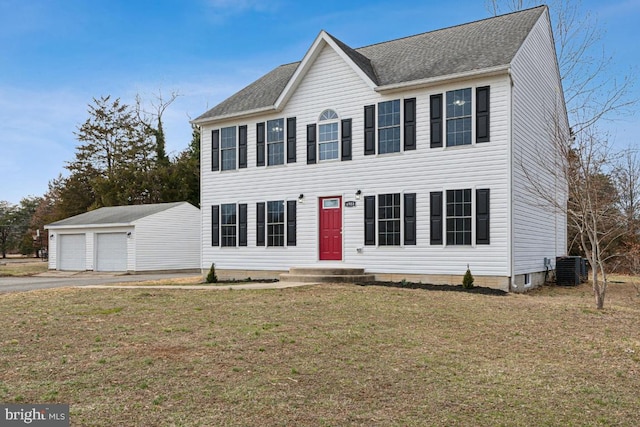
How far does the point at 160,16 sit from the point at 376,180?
29.4 ft

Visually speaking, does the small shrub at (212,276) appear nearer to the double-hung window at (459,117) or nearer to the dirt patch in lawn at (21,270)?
the double-hung window at (459,117)

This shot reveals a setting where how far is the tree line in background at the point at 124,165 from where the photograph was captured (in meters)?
42.3

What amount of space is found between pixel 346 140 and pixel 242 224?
497cm

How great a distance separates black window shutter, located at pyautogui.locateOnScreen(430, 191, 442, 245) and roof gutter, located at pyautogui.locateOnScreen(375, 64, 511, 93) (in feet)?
10.2

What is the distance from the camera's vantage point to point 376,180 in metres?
16.1

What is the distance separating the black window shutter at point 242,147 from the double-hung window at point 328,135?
10.2 feet

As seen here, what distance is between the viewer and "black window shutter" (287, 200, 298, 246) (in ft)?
58.1

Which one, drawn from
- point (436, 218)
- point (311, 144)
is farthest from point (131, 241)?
point (436, 218)

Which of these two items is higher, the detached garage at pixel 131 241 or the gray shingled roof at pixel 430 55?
the gray shingled roof at pixel 430 55

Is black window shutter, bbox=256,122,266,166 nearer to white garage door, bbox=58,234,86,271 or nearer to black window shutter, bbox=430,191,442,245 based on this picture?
black window shutter, bbox=430,191,442,245

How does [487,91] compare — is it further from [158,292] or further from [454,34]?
[158,292]

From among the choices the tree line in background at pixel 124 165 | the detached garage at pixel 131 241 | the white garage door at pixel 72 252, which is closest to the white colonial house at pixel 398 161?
the detached garage at pixel 131 241

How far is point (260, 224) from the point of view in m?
18.5

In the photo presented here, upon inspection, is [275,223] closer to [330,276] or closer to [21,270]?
[330,276]
